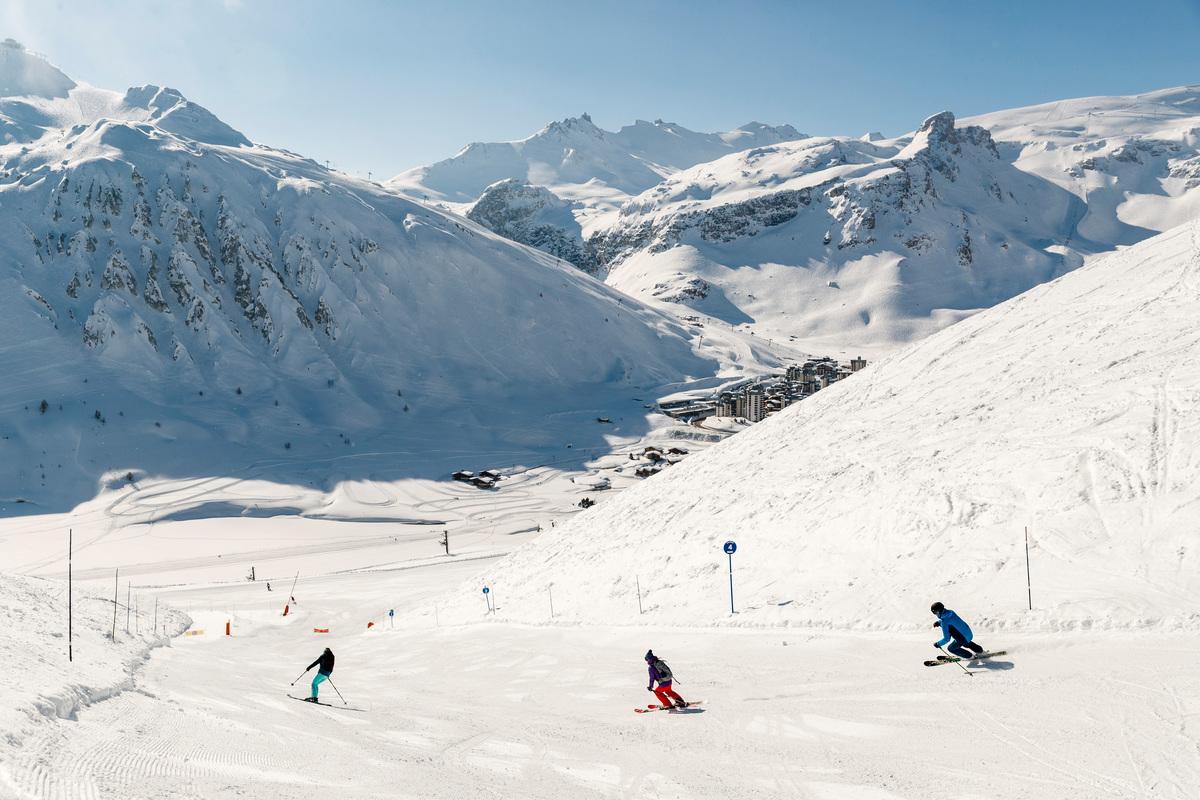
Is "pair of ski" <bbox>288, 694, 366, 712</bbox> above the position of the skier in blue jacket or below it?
below

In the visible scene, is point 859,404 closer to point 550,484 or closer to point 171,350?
point 550,484

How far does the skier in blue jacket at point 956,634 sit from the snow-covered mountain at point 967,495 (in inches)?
82.8

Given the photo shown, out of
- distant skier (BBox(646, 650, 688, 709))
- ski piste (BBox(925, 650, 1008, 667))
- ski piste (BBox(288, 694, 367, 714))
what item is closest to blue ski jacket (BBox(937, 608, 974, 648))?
ski piste (BBox(925, 650, 1008, 667))

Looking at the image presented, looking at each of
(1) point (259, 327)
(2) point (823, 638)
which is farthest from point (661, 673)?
(1) point (259, 327)

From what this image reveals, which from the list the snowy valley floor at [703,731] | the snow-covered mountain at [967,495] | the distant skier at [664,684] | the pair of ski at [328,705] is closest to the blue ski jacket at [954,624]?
the snowy valley floor at [703,731]

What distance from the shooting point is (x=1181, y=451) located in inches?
690

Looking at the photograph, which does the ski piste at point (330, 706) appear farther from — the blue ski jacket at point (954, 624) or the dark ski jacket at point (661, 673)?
the blue ski jacket at point (954, 624)

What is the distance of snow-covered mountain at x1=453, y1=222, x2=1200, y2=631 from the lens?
16031 mm

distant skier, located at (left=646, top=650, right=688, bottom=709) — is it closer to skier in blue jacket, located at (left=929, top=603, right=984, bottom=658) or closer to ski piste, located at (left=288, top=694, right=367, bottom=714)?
skier in blue jacket, located at (left=929, top=603, right=984, bottom=658)

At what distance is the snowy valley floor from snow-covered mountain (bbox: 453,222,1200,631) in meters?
1.99

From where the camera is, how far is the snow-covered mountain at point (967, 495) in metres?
16.0

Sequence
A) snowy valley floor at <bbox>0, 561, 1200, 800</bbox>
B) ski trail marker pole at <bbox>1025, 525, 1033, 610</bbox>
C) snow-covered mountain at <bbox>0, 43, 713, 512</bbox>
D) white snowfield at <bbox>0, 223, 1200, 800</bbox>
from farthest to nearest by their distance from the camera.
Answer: snow-covered mountain at <bbox>0, 43, 713, 512</bbox> → ski trail marker pole at <bbox>1025, 525, 1033, 610</bbox> → white snowfield at <bbox>0, 223, 1200, 800</bbox> → snowy valley floor at <bbox>0, 561, 1200, 800</bbox>

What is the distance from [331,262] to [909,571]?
143318 millimetres

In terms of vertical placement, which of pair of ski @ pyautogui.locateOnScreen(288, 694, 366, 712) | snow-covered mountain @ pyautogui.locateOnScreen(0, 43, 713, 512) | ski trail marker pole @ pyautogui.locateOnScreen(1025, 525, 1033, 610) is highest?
snow-covered mountain @ pyautogui.locateOnScreen(0, 43, 713, 512)
